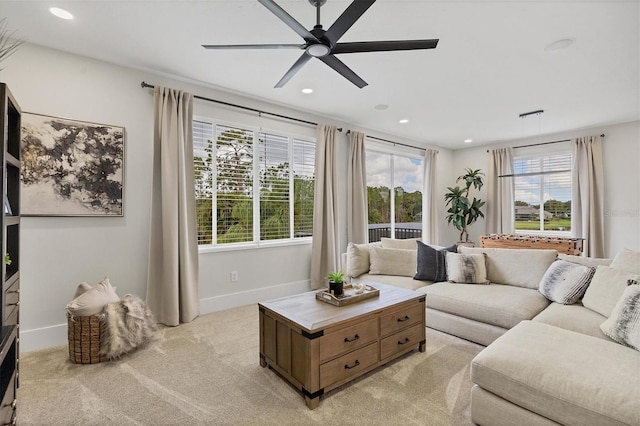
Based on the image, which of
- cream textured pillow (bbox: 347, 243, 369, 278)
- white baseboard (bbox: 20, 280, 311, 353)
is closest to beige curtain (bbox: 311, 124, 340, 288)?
white baseboard (bbox: 20, 280, 311, 353)

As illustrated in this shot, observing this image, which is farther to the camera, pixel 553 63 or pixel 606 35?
pixel 553 63

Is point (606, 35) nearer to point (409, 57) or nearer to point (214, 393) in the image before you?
point (409, 57)

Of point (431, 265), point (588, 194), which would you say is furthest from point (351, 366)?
point (588, 194)

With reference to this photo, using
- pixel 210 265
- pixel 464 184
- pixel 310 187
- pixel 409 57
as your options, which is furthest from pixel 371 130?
pixel 210 265

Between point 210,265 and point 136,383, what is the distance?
1649 millimetres

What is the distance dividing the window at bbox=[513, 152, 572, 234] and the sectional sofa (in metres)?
3.49

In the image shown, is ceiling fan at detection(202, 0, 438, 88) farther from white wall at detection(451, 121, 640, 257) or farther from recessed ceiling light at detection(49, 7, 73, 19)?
white wall at detection(451, 121, 640, 257)

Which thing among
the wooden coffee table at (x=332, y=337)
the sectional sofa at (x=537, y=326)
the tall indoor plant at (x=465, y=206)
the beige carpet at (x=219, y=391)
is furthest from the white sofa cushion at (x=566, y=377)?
the tall indoor plant at (x=465, y=206)

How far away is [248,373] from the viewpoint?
7.57 ft

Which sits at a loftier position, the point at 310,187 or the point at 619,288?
the point at 310,187

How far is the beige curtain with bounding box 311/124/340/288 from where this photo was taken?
4543mm

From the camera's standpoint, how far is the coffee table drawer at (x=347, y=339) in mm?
Result: 1960

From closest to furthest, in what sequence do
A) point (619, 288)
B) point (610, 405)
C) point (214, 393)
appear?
point (610, 405), point (214, 393), point (619, 288)

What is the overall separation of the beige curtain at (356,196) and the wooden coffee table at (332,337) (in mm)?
2447
